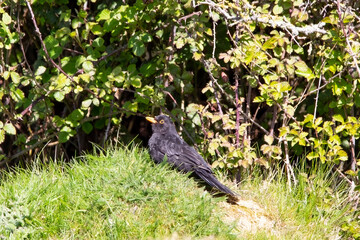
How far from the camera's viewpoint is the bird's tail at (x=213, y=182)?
501 centimetres

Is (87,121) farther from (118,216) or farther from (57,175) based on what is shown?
(118,216)

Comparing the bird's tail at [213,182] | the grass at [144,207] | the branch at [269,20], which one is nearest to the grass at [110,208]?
the grass at [144,207]

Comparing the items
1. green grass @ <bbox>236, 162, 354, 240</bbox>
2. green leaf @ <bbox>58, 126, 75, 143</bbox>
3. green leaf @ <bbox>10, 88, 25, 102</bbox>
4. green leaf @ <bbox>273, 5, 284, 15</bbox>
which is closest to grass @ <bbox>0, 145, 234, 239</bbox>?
green grass @ <bbox>236, 162, 354, 240</bbox>

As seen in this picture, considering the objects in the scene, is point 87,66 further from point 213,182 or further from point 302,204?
point 302,204

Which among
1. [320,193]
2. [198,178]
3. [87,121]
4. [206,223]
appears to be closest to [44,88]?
[87,121]

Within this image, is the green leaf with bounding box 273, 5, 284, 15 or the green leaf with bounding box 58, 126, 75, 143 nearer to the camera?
the green leaf with bounding box 273, 5, 284, 15

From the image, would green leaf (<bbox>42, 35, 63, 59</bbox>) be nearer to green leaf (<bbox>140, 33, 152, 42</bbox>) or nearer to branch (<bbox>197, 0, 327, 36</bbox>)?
green leaf (<bbox>140, 33, 152, 42</bbox>)

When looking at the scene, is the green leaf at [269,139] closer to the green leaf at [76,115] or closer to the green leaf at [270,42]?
the green leaf at [270,42]

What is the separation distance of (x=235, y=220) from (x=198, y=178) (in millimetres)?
726

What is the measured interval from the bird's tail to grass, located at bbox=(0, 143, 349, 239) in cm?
12

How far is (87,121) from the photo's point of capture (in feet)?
20.7

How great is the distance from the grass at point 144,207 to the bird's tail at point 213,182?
4.7 inches

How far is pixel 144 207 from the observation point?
443 cm

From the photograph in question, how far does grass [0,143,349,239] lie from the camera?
4.26 m
